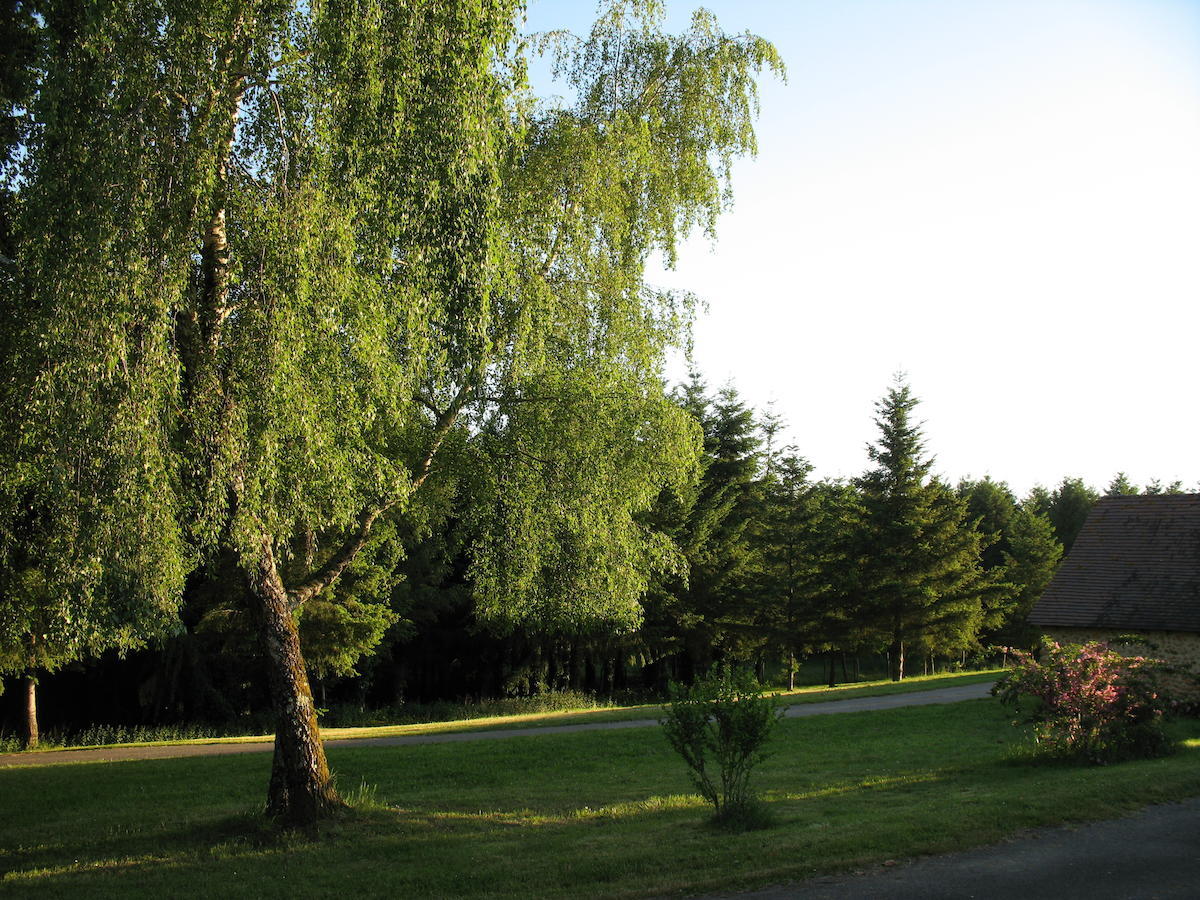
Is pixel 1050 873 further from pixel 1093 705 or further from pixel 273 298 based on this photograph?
pixel 273 298

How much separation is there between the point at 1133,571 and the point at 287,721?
21.5 meters

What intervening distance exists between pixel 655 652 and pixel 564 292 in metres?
31.3

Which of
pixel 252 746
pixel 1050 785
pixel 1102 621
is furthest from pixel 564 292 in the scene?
pixel 1102 621

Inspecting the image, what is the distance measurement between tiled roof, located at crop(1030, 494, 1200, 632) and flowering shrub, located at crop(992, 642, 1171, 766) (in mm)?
8395

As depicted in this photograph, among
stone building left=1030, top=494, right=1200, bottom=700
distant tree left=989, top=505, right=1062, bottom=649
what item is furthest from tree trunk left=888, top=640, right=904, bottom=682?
stone building left=1030, top=494, right=1200, bottom=700

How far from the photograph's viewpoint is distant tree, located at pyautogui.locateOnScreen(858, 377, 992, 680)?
38.5m

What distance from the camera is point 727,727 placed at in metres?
9.52

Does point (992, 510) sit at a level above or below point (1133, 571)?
above

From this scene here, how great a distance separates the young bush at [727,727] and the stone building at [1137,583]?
15043 millimetres

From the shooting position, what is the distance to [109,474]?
739 cm

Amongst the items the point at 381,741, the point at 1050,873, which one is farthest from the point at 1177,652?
the point at 381,741

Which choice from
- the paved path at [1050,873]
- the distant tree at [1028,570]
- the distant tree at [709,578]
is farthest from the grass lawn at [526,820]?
the distant tree at [1028,570]

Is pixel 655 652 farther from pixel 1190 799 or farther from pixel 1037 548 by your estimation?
pixel 1190 799

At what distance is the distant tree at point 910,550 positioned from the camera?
38.5 meters
